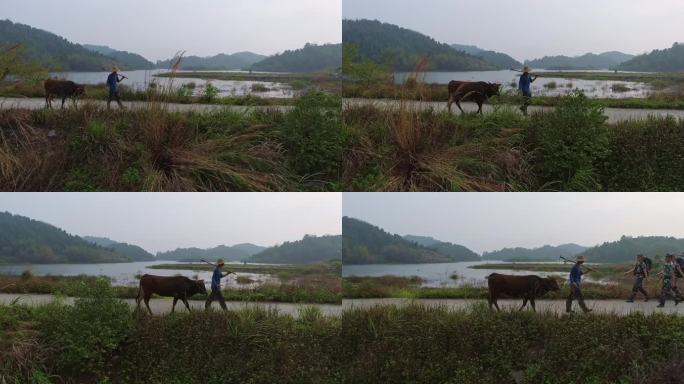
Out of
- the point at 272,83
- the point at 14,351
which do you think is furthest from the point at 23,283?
the point at 272,83

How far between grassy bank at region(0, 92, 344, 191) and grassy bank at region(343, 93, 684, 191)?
0.53 m

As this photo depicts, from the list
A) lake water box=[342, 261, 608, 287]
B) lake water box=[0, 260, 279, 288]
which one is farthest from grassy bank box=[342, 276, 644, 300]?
lake water box=[0, 260, 279, 288]

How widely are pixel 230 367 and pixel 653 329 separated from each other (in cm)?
565

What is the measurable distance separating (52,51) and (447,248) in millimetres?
7432

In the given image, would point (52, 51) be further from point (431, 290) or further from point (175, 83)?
point (431, 290)

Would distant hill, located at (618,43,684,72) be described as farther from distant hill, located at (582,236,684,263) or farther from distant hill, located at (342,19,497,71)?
distant hill, located at (582,236,684,263)

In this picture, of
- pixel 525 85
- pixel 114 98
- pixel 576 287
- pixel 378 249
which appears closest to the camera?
pixel 576 287

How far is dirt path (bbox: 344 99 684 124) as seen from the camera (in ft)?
27.2

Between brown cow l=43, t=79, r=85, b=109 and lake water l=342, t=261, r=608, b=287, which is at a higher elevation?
brown cow l=43, t=79, r=85, b=109

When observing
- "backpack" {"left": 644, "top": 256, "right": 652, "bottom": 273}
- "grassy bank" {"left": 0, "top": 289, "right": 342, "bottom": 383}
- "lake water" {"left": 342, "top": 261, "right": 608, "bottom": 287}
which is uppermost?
"backpack" {"left": 644, "top": 256, "right": 652, "bottom": 273}

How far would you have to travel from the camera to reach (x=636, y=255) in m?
7.63

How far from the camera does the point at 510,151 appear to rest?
7941 millimetres

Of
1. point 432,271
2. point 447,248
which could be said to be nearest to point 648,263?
point 447,248

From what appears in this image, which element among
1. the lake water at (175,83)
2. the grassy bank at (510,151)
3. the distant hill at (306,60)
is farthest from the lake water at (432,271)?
the distant hill at (306,60)
